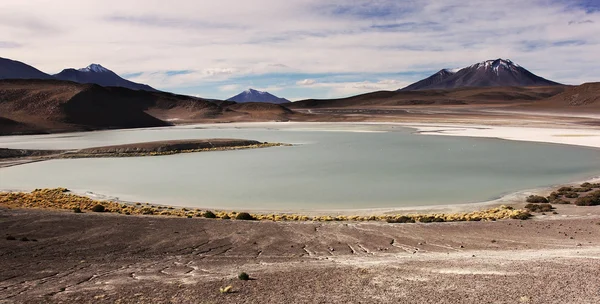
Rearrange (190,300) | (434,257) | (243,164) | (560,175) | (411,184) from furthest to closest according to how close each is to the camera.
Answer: (243,164), (560,175), (411,184), (434,257), (190,300)

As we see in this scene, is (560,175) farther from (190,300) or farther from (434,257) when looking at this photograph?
(190,300)

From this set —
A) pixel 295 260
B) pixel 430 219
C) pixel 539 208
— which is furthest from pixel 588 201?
pixel 295 260

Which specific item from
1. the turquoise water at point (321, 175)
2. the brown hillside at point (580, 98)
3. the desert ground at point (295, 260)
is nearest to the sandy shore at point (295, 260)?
the desert ground at point (295, 260)

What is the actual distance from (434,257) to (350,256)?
202 cm

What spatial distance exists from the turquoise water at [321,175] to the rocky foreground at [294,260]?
5.55m

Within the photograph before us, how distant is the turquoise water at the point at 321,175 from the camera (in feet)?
72.4

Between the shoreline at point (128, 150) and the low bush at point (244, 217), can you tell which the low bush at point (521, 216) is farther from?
the shoreline at point (128, 150)

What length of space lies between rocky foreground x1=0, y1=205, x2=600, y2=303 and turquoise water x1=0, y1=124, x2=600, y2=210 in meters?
5.55

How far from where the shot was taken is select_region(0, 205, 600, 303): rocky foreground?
8109mm

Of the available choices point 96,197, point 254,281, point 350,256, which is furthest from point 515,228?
point 96,197

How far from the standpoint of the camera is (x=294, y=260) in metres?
11.5

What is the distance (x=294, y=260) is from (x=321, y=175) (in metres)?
17.6

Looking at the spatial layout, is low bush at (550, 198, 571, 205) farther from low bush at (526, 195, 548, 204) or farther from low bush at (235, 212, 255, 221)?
low bush at (235, 212, 255, 221)

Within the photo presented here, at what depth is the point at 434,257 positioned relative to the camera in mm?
11312
